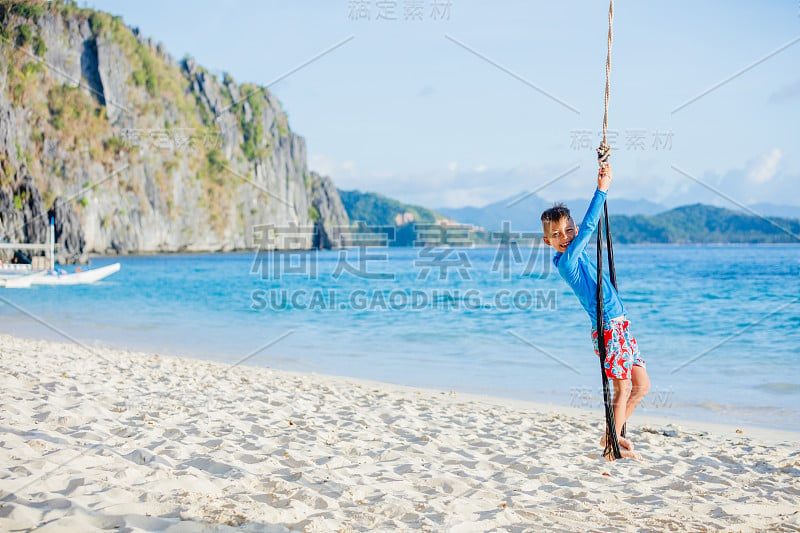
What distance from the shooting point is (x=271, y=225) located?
341 feet

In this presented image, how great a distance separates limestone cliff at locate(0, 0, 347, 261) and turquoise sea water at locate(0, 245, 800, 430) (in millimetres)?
31792

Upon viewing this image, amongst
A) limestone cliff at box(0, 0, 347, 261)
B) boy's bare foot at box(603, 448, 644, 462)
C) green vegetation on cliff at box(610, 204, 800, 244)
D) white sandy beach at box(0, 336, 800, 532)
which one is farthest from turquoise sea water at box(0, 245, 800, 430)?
green vegetation on cliff at box(610, 204, 800, 244)

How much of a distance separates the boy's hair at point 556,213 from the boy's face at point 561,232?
0.02 meters

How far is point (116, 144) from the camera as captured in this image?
70.8m

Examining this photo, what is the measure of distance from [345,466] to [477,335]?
10339 millimetres

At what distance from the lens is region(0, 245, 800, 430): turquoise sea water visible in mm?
8477

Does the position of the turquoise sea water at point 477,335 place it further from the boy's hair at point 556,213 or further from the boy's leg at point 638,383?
the boy's hair at point 556,213

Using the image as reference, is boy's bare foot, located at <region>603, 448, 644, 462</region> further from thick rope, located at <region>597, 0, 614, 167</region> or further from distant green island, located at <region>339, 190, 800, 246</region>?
distant green island, located at <region>339, 190, 800, 246</region>

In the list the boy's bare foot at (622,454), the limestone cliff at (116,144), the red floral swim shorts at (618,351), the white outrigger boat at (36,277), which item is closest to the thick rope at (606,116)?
the red floral swim shorts at (618,351)

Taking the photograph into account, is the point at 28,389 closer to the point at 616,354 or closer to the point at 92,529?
the point at 92,529

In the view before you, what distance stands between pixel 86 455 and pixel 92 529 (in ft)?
3.90

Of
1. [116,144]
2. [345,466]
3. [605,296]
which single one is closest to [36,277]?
[345,466]

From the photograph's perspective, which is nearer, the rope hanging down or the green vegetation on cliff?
the rope hanging down

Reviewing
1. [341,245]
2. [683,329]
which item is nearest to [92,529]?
[683,329]
